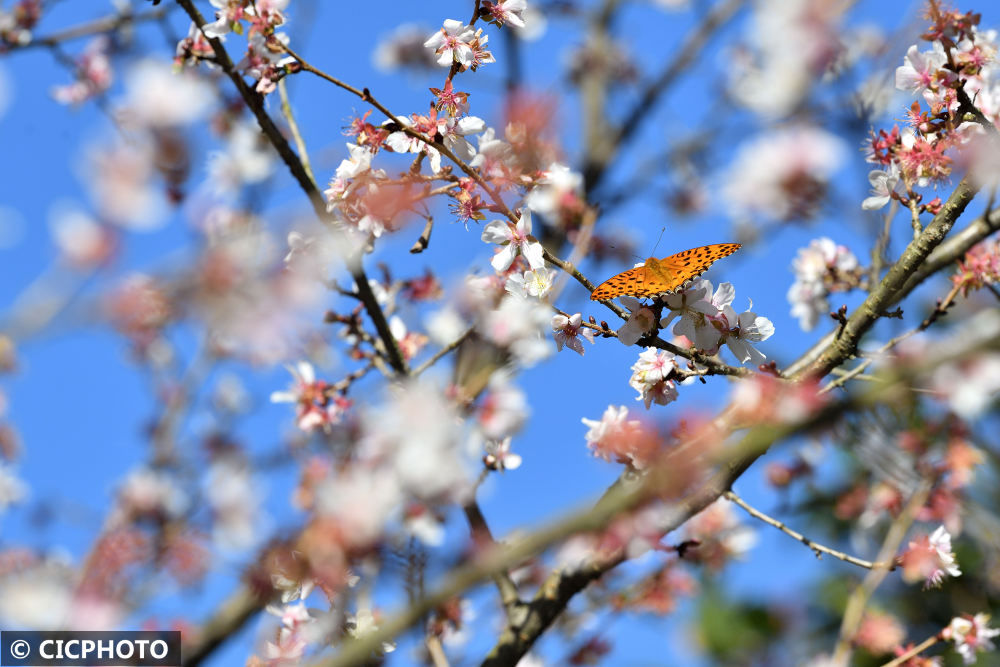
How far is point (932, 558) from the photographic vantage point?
6.15 feet

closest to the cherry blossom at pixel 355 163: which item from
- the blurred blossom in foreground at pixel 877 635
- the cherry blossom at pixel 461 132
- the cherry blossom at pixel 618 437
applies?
the cherry blossom at pixel 461 132

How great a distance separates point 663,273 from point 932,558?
110cm

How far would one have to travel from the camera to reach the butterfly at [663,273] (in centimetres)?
126

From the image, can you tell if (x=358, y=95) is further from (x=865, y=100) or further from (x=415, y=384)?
(x=865, y=100)

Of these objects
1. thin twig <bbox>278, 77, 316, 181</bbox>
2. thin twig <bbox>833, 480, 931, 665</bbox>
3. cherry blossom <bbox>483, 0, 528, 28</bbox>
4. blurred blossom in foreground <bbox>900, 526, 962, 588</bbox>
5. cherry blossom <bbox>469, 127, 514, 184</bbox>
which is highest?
thin twig <bbox>278, 77, 316, 181</bbox>

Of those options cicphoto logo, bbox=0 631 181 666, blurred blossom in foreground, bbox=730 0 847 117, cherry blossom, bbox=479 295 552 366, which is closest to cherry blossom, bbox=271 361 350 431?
cherry blossom, bbox=479 295 552 366

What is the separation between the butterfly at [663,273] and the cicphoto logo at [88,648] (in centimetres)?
162

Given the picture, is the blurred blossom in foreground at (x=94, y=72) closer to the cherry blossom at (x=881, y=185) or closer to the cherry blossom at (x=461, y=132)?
the cherry blossom at (x=461, y=132)

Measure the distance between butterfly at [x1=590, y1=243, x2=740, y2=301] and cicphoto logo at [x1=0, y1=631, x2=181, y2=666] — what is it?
162cm

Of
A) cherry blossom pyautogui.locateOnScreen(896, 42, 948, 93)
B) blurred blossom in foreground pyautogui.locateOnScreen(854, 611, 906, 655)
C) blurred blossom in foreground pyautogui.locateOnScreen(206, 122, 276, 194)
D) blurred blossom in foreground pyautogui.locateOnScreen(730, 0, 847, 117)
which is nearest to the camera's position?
cherry blossom pyautogui.locateOnScreen(896, 42, 948, 93)

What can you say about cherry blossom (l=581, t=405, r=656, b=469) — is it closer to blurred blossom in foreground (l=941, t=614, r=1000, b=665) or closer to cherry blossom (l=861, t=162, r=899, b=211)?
cherry blossom (l=861, t=162, r=899, b=211)

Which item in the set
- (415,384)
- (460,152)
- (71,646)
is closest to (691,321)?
(460,152)

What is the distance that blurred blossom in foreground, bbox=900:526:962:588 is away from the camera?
185cm

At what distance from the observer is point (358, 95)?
149 centimetres
